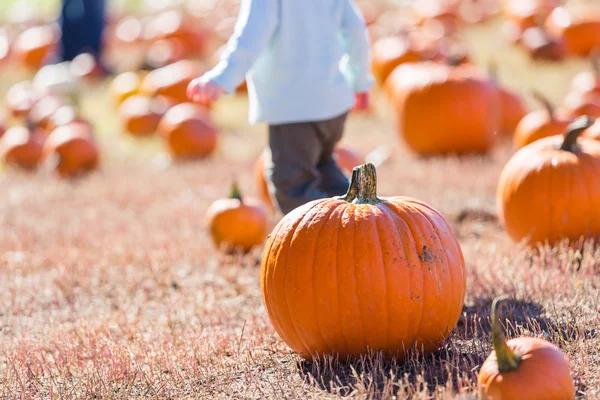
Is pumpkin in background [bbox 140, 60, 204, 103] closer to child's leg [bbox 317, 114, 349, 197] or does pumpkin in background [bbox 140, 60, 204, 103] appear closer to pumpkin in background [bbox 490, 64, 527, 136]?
pumpkin in background [bbox 490, 64, 527, 136]

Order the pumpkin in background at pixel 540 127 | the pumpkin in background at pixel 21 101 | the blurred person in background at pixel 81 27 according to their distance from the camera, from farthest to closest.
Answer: the blurred person in background at pixel 81 27
the pumpkin in background at pixel 21 101
the pumpkin in background at pixel 540 127

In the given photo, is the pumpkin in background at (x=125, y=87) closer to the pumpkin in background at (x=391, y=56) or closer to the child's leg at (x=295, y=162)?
the pumpkin in background at (x=391, y=56)

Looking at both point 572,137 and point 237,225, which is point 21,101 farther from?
point 572,137

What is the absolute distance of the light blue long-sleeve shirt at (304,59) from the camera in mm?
4535

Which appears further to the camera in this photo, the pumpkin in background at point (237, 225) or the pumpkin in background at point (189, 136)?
the pumpkin in background at point (189, 136)

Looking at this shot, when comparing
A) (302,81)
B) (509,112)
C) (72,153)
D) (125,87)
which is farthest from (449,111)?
(125,87)

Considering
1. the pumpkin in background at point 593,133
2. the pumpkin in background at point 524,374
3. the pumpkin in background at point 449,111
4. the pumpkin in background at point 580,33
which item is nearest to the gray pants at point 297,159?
the pumpkin in background at point 593,133

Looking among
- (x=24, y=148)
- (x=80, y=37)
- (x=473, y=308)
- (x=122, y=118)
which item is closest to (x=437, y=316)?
(x=473, y=308)

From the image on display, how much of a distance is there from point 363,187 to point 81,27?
10926 mm

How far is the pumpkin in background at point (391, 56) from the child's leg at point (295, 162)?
5.87m

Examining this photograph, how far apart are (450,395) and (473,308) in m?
1.18

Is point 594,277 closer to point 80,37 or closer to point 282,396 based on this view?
A: point 282,396

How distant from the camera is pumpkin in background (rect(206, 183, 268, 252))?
5.09 metres

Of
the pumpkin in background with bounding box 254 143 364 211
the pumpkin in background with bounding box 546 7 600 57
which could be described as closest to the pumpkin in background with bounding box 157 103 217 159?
the pumpkin in background with bounding box 254 143 364 211
